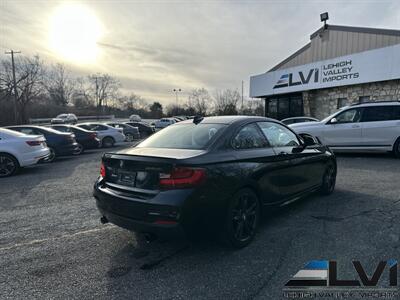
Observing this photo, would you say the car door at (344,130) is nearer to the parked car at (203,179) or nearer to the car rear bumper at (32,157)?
the parked car at (203,179)

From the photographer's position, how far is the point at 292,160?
425 cm

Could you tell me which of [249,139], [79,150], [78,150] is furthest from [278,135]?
[79,150]

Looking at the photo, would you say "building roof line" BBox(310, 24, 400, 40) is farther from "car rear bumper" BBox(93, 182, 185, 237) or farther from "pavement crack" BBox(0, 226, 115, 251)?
"pavement crack" BBox(0, 226, 115, 251)

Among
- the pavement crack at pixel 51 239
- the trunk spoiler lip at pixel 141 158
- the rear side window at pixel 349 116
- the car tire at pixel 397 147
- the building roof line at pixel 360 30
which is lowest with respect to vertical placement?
the pavement crack at pixel 51 239

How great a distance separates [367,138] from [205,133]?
27.0ft

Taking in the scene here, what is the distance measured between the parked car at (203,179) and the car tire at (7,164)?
Answer: 6174 mm

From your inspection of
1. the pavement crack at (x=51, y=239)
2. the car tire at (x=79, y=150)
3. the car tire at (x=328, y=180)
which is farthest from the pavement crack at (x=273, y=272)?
the car tire at (x=79, y=150)

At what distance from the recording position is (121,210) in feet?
10.2

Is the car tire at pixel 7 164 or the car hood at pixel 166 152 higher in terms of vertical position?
the car hood at pixel 166 152

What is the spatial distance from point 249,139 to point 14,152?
294 inches

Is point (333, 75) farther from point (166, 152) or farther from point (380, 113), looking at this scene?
point (166, 152)

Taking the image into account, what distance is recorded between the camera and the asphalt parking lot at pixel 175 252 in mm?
2650

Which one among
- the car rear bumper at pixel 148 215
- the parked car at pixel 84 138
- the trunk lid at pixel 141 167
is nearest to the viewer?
the car rear bumper at pixel 148 215

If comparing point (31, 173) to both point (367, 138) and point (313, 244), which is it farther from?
point (367, 138)
